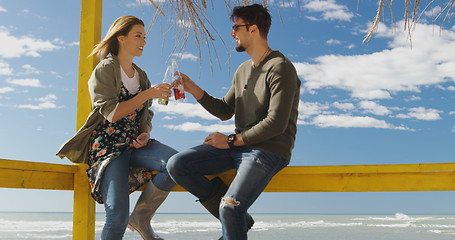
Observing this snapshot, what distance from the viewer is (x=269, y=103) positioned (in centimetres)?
203

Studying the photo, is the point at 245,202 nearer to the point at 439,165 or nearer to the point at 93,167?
the point at 93,167

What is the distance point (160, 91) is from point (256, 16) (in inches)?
24.7

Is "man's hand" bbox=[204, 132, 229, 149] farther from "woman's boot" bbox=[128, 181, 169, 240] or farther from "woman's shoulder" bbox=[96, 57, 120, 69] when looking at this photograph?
"woman's shoulder" bbox=[96, 57, 120, 69]

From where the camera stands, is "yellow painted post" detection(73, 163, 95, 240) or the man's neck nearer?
the man's neck

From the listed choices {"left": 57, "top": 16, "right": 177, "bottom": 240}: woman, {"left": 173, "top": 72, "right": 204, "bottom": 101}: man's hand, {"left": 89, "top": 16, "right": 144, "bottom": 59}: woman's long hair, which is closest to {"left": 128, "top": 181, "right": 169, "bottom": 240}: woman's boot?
{"left": 57, "top": 16, "right": 177, "bottom": 240}: woman

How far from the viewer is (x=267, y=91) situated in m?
2.01

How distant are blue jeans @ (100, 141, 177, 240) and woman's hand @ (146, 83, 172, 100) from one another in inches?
11.7

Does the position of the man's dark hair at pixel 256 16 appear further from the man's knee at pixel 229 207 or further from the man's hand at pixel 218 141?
the man's knee at pixel 229 207

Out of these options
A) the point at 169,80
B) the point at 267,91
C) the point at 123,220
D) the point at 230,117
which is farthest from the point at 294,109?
the point at 123,220

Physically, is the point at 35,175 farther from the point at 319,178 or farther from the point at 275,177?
the point at 319,178

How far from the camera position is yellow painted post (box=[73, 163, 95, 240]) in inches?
100.0

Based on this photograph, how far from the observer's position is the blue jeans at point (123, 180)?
2.03 m

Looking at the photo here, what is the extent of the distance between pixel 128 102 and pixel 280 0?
4.43 ft

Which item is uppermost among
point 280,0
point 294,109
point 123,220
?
point 280,0
